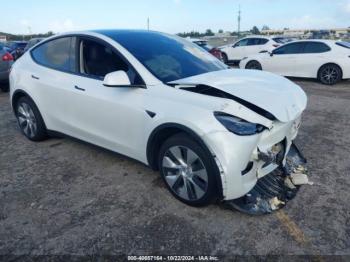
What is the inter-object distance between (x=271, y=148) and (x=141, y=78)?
4.87 ft

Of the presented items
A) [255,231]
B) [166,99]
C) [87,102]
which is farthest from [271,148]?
[87,102]

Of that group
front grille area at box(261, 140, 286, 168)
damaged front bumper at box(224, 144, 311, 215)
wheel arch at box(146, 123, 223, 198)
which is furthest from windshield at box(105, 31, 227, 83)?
damaged front bumper at box(224, 144, 311, 215)

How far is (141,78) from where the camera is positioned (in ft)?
11.1

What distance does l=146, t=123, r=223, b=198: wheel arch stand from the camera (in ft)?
9.48

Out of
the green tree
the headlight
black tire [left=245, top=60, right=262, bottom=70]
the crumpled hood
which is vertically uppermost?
the crumpled hood

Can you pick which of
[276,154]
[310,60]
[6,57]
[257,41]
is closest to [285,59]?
[310,60]

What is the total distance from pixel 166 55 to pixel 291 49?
896 cm

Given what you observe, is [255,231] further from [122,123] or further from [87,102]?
[87,102]

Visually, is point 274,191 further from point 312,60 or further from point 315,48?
point 315,48

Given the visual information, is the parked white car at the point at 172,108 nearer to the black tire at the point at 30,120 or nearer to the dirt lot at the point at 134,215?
Answer: the black tire at the point at 30,120

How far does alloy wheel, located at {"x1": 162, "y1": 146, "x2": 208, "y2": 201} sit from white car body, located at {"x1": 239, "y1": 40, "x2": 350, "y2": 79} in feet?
29.8

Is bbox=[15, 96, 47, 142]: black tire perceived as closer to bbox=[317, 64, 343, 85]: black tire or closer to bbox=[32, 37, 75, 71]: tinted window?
bbox=[32, 37, 75, 71]: tinted window

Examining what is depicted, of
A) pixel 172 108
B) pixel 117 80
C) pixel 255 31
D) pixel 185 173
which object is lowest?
pixel 255 31

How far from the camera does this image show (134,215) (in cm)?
321
